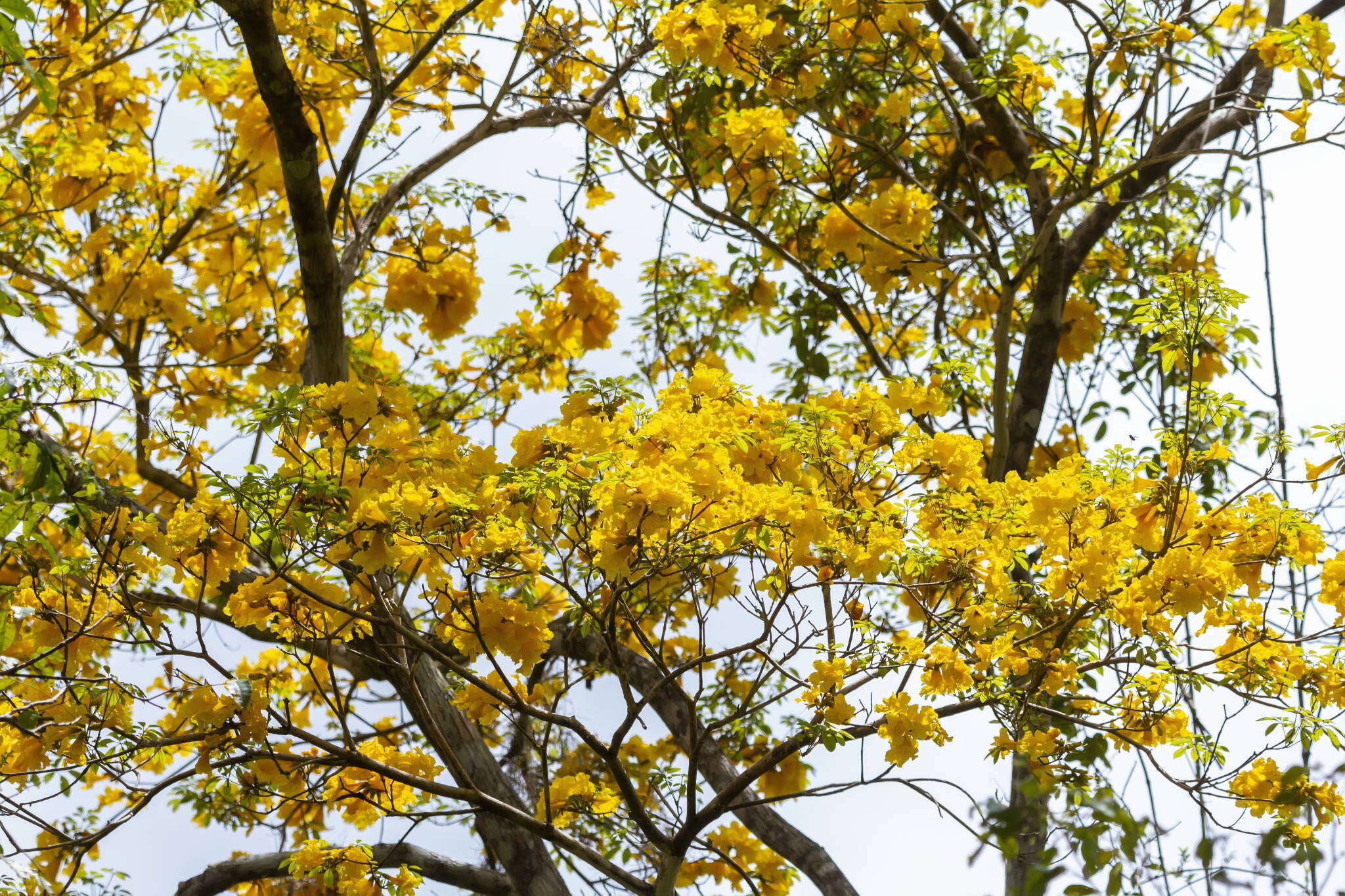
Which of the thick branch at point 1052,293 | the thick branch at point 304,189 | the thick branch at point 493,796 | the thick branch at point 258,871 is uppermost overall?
the thick branch at point 1052,293

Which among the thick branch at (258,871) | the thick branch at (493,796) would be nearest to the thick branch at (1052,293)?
the thick branch at (493,796)

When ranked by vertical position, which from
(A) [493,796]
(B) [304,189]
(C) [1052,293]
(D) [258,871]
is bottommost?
(D) [258,871]

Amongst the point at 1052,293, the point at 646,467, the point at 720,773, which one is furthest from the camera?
the point at 1052,293

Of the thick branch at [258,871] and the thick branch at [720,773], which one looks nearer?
the thick branch at [258,871]

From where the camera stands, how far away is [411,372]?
16.8 ft

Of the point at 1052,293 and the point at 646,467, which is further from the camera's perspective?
the point at 1052,293

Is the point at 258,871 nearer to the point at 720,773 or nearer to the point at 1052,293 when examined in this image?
the point at 720,773

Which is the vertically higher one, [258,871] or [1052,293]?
[1052,293]

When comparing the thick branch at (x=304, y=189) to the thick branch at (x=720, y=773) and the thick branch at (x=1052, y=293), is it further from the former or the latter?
the thick branch at (x=1052, y=293)

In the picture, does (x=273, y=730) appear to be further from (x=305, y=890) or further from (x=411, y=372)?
(x=411, y=372)

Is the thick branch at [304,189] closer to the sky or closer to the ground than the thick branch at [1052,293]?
closer to the ground

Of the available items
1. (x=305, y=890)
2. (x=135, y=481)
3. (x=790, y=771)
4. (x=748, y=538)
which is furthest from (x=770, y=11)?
(x=135, y=481)

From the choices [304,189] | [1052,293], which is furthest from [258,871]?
[1052,293]

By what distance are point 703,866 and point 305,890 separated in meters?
1.34
